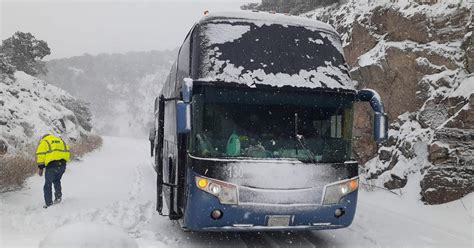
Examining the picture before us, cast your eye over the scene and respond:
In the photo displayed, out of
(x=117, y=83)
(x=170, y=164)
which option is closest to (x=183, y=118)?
(x=170, y=164)

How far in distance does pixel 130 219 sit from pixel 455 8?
895 cm

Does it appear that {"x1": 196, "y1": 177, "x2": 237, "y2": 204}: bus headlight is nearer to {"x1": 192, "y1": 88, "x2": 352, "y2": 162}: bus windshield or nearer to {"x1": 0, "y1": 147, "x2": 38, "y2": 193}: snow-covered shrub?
{"x1": 192, "y1": 88, "x2": 352, "y2": 162}: bus windshield

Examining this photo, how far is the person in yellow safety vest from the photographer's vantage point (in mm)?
8886

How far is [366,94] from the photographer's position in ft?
21.2

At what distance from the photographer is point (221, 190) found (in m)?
5.44

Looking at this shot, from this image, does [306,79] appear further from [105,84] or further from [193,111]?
[105,84]

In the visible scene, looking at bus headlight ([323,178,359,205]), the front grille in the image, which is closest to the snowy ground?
bus headlight ([323,178,359,205])


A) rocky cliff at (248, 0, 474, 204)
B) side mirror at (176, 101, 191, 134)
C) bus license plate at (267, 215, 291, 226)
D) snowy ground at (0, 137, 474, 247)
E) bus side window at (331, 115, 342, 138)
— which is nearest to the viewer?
side mirror at (176, 101, 191, 134)

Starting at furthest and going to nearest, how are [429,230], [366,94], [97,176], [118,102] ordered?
[118,102] → [97,176] → [429,230] → [366,94]

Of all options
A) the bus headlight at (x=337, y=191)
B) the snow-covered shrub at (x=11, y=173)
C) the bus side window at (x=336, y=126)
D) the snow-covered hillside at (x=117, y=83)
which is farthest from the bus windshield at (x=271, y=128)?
the snow-covered hillside at (x=117, y=83)

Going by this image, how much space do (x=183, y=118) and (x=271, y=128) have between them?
1.25 m

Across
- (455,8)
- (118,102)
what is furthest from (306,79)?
(118,102)

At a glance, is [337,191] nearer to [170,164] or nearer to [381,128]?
[381,128]

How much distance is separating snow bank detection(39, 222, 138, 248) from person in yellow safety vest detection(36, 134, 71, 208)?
4731 mm
